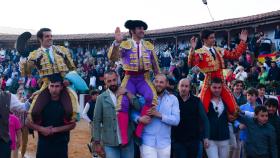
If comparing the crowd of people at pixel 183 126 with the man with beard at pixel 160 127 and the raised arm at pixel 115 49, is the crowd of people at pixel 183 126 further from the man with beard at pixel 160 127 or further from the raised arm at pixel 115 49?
the raised arm at pixel 115 49

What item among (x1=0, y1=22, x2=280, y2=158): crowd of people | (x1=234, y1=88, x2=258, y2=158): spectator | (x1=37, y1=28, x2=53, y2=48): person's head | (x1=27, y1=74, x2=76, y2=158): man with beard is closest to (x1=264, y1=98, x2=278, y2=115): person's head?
(x1=0, y1=22, x2=280, y2=158): crowd of people

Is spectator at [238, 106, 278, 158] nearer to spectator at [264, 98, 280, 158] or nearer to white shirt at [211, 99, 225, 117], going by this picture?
spectator at [264, 98, 280, 158]

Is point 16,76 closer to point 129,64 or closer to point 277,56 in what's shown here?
point 277,56

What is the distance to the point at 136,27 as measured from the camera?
6285 mm

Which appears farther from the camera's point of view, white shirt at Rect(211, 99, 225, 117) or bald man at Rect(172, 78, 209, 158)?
white shirt at Rect(211, 99, 225, 117)

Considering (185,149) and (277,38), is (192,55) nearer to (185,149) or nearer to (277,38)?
(185,149)

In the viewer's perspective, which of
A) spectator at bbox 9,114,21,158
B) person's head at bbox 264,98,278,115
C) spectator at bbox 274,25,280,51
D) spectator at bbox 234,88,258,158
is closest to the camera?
person's head at bbox 264,98,278,115

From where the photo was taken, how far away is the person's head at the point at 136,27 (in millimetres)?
6230

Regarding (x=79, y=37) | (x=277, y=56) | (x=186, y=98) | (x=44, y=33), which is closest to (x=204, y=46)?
(x=186, y=98)

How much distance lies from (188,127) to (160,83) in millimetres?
659

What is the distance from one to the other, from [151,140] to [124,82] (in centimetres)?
95

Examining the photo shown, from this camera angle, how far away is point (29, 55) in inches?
254

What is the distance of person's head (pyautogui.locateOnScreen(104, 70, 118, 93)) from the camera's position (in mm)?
5672

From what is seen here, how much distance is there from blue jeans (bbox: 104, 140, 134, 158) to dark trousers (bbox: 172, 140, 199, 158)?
1.80 feet
